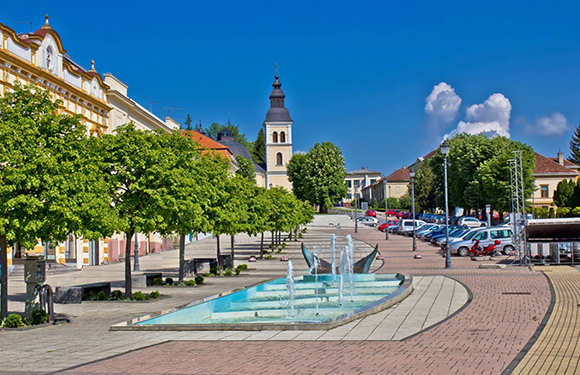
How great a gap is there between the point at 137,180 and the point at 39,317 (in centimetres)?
615

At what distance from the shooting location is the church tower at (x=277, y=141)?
13188 centimetres

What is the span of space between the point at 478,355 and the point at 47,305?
10.4m

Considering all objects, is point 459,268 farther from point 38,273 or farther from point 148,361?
point 148,361

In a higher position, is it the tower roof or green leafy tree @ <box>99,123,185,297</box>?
the tower roof

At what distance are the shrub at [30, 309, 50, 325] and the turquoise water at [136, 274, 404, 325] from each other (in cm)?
241

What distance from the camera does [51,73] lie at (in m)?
32.4

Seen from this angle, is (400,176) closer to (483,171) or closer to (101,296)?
(483,171)

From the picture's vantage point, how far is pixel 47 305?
577 inches

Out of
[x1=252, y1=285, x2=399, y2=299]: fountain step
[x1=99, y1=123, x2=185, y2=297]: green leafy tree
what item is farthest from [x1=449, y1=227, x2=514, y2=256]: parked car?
[x1=99, y1=123, x2=185, y2=297]: green leafy tree

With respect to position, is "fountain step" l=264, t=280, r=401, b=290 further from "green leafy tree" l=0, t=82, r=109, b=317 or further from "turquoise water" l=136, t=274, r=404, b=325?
"green leafy tree" l=0, t=82, r=109, b=317

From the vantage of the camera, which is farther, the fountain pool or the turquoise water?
the turquoise water

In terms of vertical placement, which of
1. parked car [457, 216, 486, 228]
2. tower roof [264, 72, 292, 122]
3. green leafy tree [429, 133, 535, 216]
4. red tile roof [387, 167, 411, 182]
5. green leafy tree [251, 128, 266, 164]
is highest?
tower roof [264, 72, 292, 122]

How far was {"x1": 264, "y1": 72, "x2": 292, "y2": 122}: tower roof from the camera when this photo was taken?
132 m

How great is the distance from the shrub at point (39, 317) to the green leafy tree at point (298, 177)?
9169 cm
